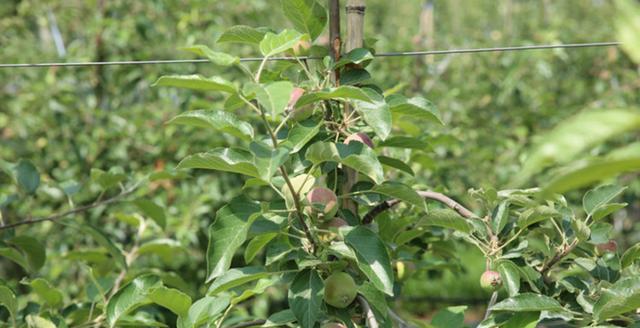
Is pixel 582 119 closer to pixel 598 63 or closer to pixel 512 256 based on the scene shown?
pixel 512 256

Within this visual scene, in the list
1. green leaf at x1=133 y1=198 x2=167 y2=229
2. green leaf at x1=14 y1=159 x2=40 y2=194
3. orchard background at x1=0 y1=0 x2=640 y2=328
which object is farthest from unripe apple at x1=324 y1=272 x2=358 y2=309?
green leaf at x1=14 y1=159 x2=40 y2=194

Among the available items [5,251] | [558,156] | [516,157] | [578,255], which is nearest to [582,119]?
[558,156]

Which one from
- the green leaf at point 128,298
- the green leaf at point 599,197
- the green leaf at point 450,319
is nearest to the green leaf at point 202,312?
the green leaf at point 128,298

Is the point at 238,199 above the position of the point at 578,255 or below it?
above

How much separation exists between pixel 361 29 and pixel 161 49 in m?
1.81

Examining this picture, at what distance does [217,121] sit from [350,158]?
177 mm

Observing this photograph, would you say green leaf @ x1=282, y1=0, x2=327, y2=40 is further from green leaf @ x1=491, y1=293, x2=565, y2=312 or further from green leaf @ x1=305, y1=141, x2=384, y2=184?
green leaf @ x1=491, y1=293, x2=565, y2=312

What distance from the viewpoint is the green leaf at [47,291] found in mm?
1117

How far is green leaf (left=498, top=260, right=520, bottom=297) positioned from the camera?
0.88 metres

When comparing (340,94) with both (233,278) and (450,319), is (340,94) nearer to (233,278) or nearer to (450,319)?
(233,278)

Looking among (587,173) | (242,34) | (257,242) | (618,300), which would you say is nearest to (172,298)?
(257,242)

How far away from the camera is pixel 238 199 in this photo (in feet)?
2.90

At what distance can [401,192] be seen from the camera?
Answer: 90cm

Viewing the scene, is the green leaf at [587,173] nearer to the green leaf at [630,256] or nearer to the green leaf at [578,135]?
A: the green leaf at [578,135]
